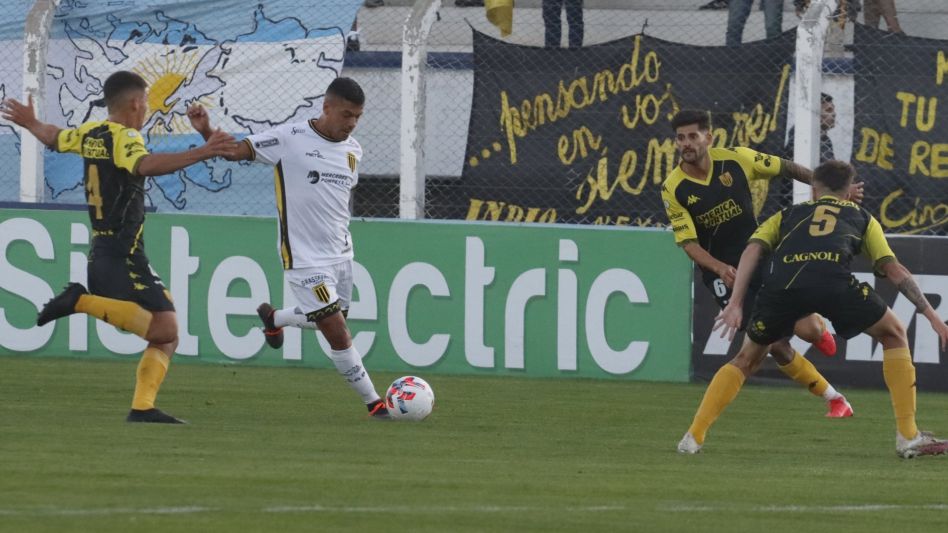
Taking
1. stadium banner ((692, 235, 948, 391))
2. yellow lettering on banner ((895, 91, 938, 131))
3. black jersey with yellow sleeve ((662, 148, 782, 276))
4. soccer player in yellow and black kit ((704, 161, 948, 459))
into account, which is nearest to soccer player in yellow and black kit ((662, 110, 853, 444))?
black jersey with yellow sleeve ((662, 148, 782, 276))

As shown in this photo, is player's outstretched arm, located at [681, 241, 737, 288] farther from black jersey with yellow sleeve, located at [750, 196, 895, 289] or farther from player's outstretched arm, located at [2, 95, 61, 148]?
player's outstretched arm, located at [2, 95, 61, 148]

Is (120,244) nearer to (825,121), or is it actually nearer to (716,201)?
(716,201)

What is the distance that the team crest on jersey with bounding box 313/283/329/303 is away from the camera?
10992mm

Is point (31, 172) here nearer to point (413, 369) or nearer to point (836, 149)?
point (413, 369)

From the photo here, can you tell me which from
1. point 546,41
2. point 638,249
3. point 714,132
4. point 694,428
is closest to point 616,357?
point 638,249

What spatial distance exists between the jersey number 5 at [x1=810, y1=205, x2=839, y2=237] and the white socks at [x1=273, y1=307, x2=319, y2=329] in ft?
11.4

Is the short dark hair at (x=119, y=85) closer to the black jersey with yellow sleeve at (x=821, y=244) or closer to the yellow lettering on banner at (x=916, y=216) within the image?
the black jersey with yellow sleeve at (x=821, y=244)

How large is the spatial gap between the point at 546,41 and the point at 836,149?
9.04 ft

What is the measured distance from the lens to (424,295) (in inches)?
585

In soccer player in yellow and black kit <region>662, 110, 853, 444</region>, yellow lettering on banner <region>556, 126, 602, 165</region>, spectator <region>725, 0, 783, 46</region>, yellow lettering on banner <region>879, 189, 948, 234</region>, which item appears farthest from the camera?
spectator <region>725, 0, 783, 46</region>

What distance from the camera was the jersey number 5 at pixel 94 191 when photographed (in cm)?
1030

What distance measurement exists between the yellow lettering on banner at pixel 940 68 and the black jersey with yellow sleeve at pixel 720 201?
316cm

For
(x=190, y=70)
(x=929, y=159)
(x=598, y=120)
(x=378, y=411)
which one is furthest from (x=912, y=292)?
(x=190, y=70)

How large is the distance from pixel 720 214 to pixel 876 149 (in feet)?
10.8
